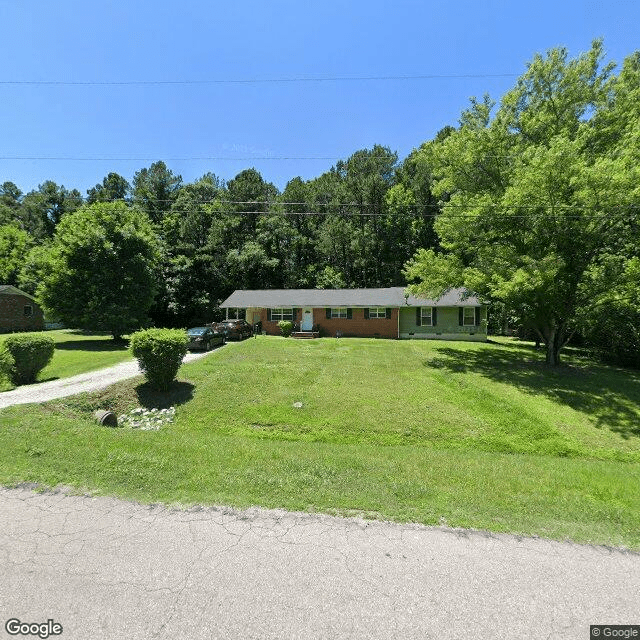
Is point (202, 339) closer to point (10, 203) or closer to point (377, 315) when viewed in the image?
point (377, 315)

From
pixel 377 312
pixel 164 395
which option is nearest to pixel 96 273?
pixel 164 395

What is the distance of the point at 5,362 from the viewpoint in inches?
440

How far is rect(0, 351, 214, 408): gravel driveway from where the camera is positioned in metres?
9.79

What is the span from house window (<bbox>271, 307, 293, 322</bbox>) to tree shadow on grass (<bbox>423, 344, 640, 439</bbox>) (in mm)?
12468

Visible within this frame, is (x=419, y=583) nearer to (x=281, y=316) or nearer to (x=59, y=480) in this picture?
(x=59, y=480)

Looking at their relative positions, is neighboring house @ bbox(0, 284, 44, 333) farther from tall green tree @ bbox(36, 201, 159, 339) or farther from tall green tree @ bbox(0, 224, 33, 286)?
tall green tree @ bbox(36, 201, 159, 339)

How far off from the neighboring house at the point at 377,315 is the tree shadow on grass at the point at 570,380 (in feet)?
21.1

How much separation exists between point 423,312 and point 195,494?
24698 millimetres

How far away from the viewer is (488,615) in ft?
9.19

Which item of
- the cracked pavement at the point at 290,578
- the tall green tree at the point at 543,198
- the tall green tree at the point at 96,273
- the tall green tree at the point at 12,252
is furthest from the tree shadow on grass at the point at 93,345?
the tall green tree at the point at 12,252

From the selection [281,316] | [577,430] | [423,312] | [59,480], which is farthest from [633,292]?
[281,316]

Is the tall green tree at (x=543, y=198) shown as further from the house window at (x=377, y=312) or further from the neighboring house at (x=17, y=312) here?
the neighboring house at (x=17, y=312)

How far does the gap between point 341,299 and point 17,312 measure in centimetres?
3345

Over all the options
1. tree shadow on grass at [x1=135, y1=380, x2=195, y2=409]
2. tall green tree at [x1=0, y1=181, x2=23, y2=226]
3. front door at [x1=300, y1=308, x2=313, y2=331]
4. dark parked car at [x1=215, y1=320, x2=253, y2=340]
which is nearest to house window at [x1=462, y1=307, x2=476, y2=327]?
front door at [x1=300, y1=308, x2=313, y2=331]
